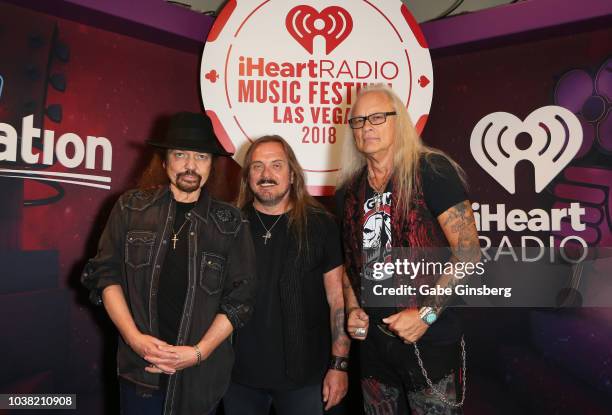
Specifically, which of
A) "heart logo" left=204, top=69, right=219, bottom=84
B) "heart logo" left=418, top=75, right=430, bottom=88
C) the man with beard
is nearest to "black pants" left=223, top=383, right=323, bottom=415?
the man with beard

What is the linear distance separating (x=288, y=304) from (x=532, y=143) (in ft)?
6.34

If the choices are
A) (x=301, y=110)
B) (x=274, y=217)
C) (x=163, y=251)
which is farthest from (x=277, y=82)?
(x=163, y=251)

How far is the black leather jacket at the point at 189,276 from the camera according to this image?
1879 mm

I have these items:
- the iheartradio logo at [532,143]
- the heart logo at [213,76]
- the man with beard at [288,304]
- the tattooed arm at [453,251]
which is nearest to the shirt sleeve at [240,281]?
the man with beard at [288,304]

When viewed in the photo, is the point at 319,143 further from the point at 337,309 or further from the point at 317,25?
the point at 337,309

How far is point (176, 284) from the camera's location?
192 centimetres

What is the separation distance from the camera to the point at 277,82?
2.88 m

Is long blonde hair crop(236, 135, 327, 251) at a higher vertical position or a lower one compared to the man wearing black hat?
higher

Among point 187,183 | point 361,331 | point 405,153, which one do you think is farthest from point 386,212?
point 187,183

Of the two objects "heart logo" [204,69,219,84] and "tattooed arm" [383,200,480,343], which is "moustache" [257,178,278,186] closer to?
"tattooed arm" [383,200,480,343]

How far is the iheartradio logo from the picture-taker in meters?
3.05

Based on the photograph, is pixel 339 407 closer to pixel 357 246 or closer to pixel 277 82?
pixel 357 246

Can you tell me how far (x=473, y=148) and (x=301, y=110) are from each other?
1158 millimetres

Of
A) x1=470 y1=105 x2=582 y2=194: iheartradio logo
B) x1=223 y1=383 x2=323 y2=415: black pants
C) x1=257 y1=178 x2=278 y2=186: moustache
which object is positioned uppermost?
x1=470 y1=105 x2=582 y2=194: iheartradio logo
